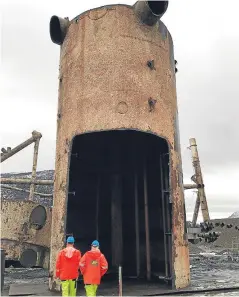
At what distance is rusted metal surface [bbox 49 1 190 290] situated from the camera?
7824mm

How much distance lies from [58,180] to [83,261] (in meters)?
2.15

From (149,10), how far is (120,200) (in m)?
5.10

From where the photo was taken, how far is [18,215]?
11016mm

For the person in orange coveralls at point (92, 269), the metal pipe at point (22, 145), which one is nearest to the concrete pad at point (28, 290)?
the person in orange coveralls at point (92, 269)

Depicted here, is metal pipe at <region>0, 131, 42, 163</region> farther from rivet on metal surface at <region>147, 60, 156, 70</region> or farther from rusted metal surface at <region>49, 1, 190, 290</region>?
rivet on metal surface at <region>147, 60, 156, 70</region>

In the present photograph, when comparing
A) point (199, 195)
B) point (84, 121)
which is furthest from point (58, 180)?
point (199, 195)

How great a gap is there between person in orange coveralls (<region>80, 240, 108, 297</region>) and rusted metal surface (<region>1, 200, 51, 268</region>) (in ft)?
16.2

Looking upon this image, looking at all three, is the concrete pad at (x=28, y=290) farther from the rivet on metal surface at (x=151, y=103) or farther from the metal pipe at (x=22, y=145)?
the metal pipe at (x=22, y=145)

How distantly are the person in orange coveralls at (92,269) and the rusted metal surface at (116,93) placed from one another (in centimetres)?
120

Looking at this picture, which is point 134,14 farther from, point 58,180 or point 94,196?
point 94,196

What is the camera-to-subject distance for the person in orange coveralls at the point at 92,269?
6309 mm

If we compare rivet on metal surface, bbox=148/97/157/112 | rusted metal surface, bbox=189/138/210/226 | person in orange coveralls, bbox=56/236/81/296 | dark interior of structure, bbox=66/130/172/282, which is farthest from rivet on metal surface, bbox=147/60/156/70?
rusted metal surface, bbox=189/138/210/226

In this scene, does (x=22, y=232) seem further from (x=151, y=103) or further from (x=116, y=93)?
(x=151, y=103)

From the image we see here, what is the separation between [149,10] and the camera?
8.44 metres
